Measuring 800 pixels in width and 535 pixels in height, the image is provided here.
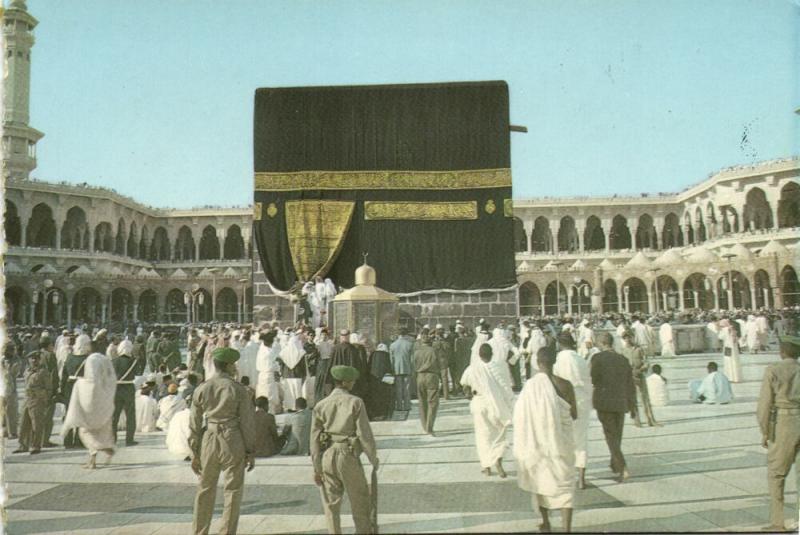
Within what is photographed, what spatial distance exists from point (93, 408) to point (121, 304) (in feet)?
70.0

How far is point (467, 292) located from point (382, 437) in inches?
236

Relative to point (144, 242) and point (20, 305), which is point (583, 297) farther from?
point (20, 305)

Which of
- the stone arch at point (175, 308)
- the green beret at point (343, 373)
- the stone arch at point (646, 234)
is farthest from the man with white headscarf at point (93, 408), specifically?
the stone arch at point (646, 234)

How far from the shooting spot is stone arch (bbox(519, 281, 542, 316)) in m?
30.1

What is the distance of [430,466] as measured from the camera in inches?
198

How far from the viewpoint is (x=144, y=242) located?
1259 inches

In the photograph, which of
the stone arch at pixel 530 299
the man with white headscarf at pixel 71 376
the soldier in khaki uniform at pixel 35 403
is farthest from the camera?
the stone arch at pixel 530 299

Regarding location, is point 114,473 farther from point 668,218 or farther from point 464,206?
point 668,218

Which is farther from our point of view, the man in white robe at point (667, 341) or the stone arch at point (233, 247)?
the stone arch at point (233, 247)

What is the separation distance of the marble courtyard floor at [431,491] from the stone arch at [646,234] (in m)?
22.1

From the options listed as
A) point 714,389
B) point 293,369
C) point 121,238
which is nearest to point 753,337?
point 714,389

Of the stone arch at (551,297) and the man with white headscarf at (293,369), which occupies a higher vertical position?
the stone arch at (551,297)

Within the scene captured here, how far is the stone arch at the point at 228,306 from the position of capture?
103ft

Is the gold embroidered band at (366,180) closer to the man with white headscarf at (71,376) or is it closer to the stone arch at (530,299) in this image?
the man with white headscarf at (71,376)
